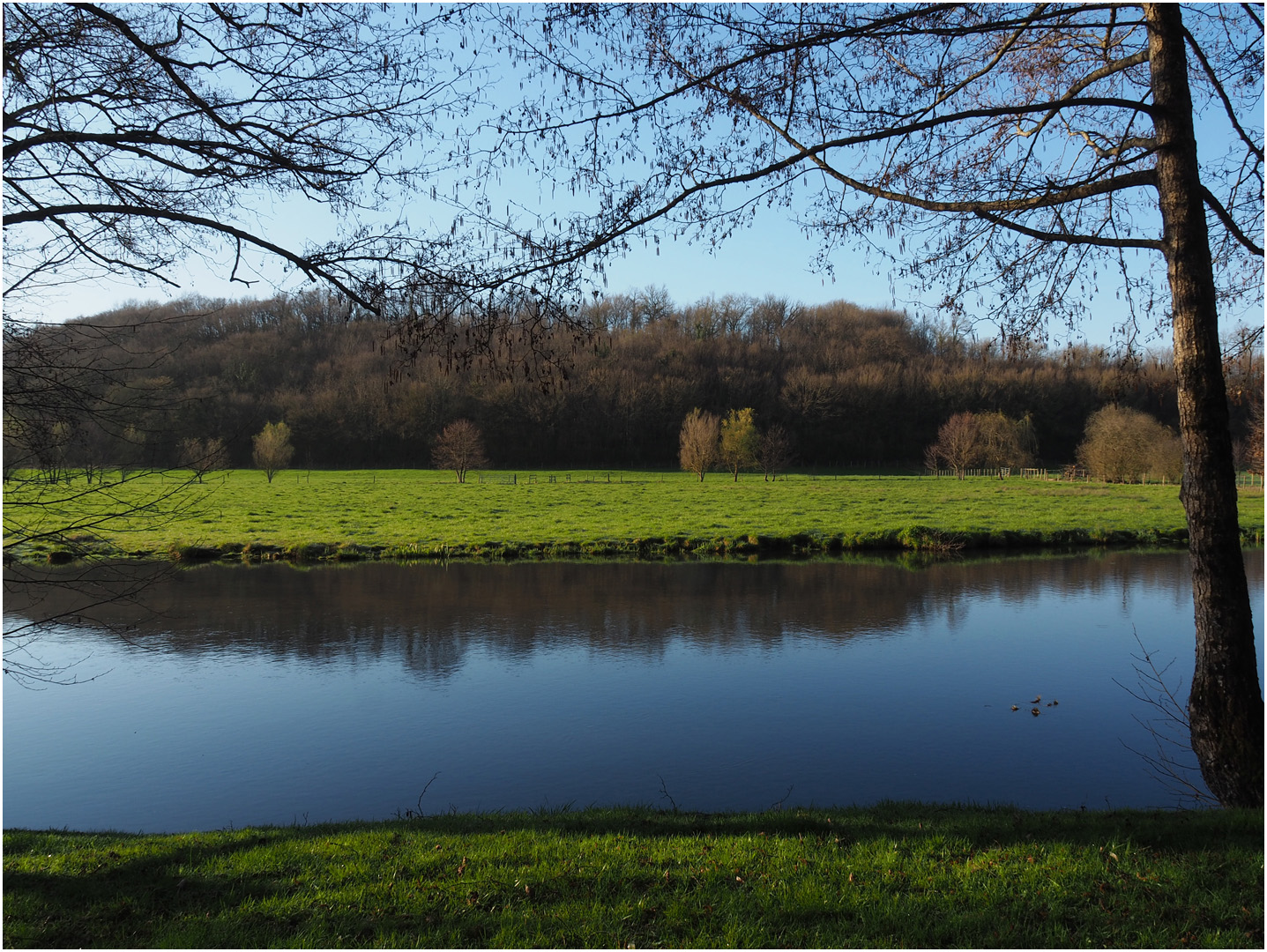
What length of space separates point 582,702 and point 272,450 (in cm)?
4147

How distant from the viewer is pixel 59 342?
4770 mm

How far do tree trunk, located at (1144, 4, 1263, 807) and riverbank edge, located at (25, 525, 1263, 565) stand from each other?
16378mm

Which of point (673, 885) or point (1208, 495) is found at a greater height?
point (1208, 495)

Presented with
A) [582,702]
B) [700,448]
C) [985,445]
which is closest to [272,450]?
[700,448]

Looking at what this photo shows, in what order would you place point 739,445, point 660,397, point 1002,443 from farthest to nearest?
point 660,397 → point 1002,443 → point 739,445

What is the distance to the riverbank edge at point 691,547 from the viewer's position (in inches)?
823

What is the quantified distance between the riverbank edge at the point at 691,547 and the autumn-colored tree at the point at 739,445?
25.4 m

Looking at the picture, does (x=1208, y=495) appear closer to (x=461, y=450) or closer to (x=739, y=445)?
(x=461, y=450)

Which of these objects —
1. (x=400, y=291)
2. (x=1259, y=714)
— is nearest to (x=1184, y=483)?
(x=1259, y=714)

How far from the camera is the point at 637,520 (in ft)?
89.0

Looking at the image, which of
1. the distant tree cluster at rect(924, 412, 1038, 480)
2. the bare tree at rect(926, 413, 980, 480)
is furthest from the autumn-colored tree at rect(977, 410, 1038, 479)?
the bare tree at rect(926, 413, 980, 480)

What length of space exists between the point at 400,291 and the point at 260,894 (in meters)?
3.39

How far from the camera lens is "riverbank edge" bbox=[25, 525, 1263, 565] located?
20906 millimetres

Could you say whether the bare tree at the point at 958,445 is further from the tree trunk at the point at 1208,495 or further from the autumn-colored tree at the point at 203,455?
the autumn-colored tree at the point at 203,455
